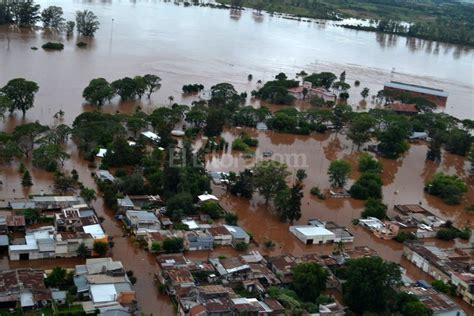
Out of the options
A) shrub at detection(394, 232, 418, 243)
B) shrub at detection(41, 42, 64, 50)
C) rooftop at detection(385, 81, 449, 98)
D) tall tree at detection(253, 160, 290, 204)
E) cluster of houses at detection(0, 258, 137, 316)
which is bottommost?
cluster of houses at detection(0, 258, 137, 316)

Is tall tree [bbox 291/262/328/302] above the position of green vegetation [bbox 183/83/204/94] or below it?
below

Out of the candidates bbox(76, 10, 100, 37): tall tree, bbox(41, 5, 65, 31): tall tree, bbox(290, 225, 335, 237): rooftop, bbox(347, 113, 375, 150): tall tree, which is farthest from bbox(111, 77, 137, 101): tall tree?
bbox(41, 5, 65, 31): tall tree

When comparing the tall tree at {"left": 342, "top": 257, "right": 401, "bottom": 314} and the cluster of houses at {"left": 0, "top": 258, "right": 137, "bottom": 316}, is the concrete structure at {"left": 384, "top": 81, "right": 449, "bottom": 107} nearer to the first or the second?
the tall tree at {"left": 342, "top": 257, "right": 401, "bottom": 314}

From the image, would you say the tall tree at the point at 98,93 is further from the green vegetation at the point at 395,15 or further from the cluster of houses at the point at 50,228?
the green vegetation at the point at 395,15

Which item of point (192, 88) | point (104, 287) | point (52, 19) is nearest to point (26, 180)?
point (104, 287)

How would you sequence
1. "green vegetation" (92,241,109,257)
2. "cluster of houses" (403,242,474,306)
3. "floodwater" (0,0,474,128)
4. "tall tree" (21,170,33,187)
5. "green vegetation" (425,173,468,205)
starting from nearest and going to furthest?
1. "green vegetation" (92,241,109,257)
2. "cluster of houses" (403,242,474,306)
3. "tall tree" (21,170,33,187)
4. "green vegetation" (425,173,468,205)
5. "floodwater" (0,0,474,128)

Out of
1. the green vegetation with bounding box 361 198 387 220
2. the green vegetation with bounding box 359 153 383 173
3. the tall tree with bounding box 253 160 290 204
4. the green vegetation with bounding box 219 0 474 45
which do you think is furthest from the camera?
the green vegetation with bounding box 219 0 474 45

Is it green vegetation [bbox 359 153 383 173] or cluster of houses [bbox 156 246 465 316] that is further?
green vegetation [bbox 359 153 383 173]

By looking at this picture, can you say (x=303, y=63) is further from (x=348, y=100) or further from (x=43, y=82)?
(x=43, y=82)
